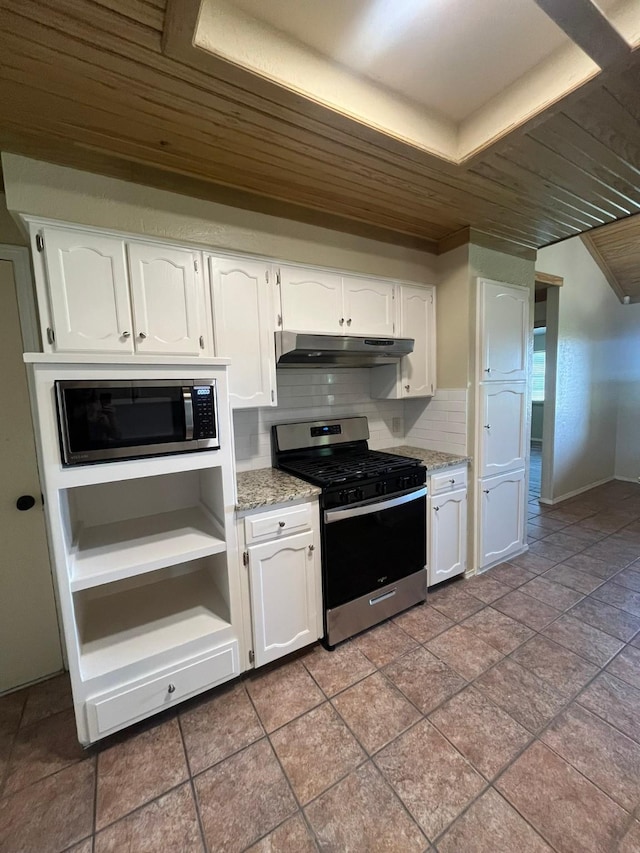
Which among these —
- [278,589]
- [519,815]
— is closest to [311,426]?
[278,589]

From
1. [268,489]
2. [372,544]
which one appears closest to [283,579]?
[268,489]

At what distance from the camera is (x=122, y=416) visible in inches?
55.7

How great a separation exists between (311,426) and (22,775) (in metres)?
2.11

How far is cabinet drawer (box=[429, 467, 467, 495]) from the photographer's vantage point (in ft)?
7.91

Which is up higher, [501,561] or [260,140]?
[260,140]

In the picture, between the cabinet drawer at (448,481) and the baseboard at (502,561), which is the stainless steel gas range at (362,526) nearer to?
the cabinet drawer at (448,481)

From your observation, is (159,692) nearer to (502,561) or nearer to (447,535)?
(447,535)

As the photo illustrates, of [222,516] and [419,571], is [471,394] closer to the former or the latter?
[419,571]

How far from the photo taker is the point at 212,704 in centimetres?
171

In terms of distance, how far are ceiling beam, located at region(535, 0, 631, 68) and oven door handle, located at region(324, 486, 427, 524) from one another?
6.46 ft

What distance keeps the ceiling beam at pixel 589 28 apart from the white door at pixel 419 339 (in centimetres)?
141

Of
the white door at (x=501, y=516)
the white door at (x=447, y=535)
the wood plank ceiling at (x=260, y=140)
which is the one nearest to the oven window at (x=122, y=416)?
the wood plank ceiling at (x=260, y=140)

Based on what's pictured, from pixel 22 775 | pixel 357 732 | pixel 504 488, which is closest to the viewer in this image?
pixel 22 775

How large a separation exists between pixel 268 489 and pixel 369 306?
1397 millimetres
